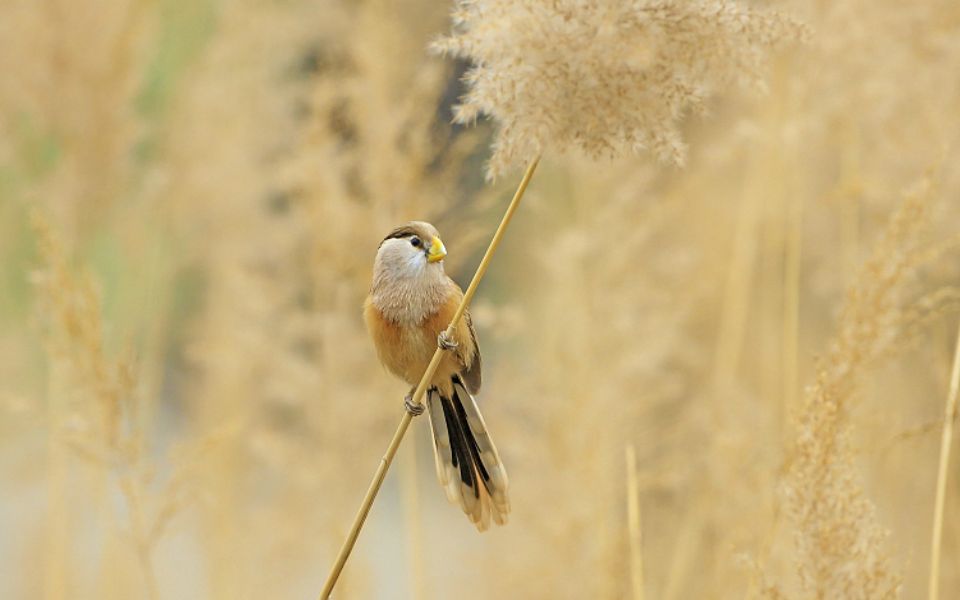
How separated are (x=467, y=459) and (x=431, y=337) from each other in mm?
240

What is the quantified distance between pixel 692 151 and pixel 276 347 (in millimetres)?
1690

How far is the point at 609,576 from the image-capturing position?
2.12 meters

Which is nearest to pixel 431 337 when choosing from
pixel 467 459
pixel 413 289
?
pixel 413 289

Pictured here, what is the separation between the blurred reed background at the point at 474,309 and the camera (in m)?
2.22

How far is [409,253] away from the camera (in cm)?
197

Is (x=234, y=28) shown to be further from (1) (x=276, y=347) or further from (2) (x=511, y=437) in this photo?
(2) (x=511, y=437)

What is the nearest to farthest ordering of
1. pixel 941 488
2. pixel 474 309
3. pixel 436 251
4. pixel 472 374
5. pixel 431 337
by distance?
pixel 941 488, pixel 436 251, pixel 431 337, pixel 472 374, pixel 474 309

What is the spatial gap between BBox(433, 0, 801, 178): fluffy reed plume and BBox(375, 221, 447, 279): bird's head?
0.60 m

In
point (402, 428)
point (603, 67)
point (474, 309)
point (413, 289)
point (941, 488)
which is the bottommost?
point (402, 428)

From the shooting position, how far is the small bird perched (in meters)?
1.91

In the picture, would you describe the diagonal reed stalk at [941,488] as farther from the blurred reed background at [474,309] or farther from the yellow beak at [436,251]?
the yellow beak at [436,251]

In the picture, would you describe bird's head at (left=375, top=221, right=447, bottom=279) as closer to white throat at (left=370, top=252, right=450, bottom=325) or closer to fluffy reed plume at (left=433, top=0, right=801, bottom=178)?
white throat at (left=370, top=252, right=450, bottom=325)

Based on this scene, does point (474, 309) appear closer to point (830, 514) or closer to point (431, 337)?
point (431, 337)

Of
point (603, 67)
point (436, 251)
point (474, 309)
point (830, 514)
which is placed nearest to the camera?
point (603, 67)
